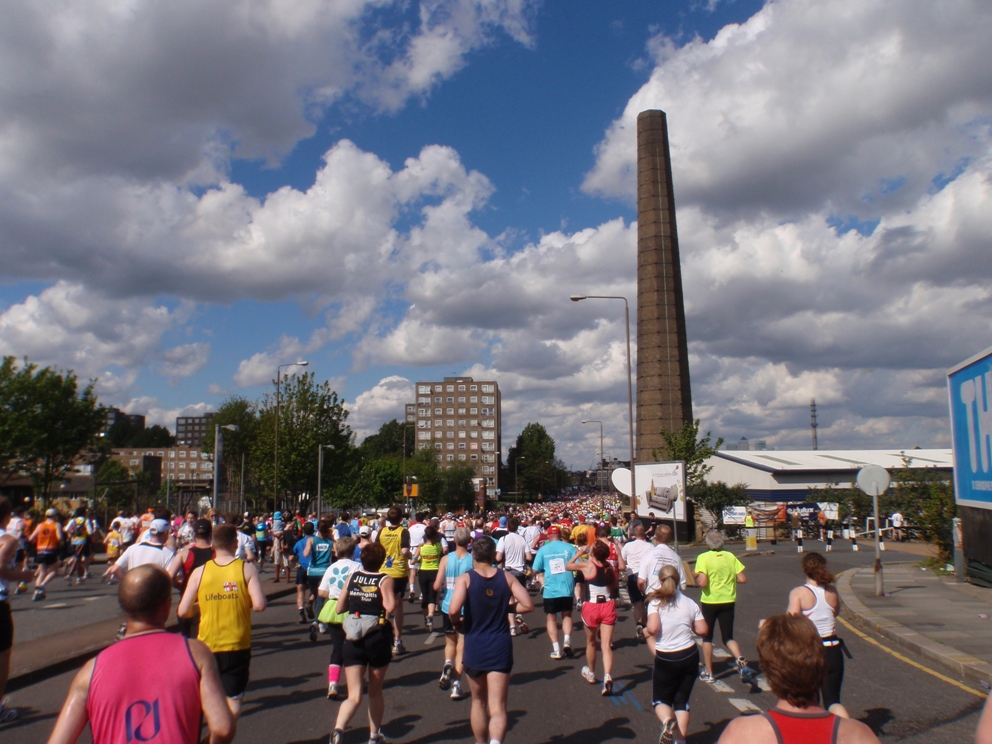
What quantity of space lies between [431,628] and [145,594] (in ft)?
34.9

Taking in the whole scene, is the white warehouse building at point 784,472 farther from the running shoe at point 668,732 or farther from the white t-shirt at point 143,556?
the running shoe at point 668,732

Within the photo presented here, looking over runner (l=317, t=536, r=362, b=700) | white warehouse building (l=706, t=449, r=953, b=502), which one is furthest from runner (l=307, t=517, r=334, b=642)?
white warehouse building (l=706, t=449, r=953, b=502)

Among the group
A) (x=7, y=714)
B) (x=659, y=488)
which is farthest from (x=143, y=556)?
(x=659, y=488)

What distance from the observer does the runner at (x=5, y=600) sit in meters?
6.79

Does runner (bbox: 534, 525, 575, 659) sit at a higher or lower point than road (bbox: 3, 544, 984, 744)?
higher

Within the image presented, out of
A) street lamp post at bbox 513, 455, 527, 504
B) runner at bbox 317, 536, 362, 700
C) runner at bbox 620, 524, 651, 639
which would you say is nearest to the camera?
runner at bbox 317, 536, 362, 700

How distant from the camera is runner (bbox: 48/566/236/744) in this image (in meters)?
2.89

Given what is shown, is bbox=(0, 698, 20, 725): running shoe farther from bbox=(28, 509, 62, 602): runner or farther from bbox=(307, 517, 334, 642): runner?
bbox=(28, 509, 62, 602): runner

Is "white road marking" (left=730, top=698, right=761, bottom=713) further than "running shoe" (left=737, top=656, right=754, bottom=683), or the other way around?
"running shoe" (left=737, top=656, right=754, bottom=683)

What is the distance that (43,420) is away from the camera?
46969 mm

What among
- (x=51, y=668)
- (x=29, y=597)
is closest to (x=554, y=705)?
(x=51, y=668)

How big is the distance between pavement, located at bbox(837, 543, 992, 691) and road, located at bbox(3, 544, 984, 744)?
0.45m

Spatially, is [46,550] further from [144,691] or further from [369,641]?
[144,691]

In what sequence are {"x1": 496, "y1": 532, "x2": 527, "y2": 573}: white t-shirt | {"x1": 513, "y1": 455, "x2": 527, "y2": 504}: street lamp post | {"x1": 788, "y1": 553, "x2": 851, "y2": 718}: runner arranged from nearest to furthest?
{"x1": 788, "y1": 553, "x2": 851, "y2": 718}: runner → {"x1": 496, "y1": 532, "x2": 527, "y2": 573}: white t-shirt → {"x1": 513, "y1": 455, "x2": 527, "y2": 504}: street lamp post
